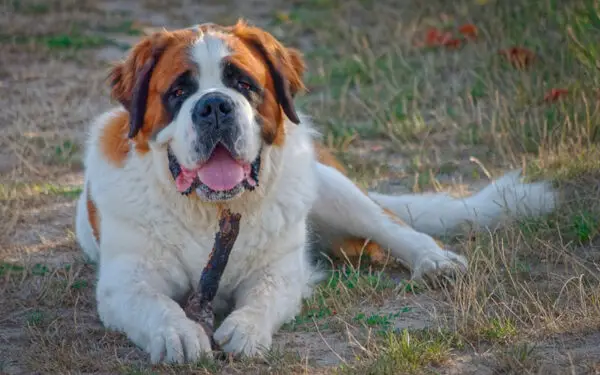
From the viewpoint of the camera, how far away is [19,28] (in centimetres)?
953

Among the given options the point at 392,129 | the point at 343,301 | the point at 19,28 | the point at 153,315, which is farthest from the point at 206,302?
the point at 19,28

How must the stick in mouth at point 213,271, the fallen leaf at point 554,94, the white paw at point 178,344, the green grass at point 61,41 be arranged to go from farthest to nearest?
the green grass at point 61,41
the fallen leaf at point 554,94
the stick in mouth at point 213,271
the white paw at point 178,344

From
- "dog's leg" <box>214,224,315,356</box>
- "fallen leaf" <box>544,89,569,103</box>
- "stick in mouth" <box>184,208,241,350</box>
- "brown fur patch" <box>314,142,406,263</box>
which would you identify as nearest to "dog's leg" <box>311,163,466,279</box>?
"brown fur patch" <box>314,142,406,263</box>

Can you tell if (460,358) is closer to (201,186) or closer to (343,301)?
(343,301)

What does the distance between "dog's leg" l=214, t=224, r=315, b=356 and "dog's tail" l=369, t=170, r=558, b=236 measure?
0.93 m

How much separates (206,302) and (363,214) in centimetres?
125

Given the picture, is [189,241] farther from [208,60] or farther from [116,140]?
[208,60]

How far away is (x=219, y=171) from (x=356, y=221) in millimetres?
1243

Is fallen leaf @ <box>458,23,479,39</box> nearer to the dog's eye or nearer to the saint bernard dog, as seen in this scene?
the saint bernard dog

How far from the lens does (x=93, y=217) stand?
4.73 meters

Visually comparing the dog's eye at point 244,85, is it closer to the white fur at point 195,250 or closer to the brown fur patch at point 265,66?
the brown fur patch at point 265,66

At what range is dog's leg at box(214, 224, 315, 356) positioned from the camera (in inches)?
150

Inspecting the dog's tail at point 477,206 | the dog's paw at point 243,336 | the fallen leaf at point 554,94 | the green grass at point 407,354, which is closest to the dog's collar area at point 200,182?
the dog's paw at point 243,336

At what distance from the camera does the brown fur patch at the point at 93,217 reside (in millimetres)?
4652
